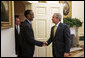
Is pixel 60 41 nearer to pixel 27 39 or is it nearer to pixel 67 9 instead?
pixel 27 39

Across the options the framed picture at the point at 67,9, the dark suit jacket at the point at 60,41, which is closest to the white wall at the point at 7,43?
the dark suit jacket at the point at 60,41

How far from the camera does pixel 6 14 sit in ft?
8.42

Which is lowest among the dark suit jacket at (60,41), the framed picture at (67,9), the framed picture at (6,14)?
the dark suit jacket at (60,41)

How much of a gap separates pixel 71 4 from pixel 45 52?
14.4 feet

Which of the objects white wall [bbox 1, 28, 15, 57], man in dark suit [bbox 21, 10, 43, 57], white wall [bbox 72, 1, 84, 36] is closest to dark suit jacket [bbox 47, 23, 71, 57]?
man in dark suit [bbox 21, 10, 43, 57]

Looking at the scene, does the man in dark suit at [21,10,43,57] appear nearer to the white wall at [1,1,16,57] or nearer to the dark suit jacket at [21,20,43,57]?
the dark suit jacket at [21,20,43,57]

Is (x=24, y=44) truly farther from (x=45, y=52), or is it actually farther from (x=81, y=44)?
(x=81, y=44)

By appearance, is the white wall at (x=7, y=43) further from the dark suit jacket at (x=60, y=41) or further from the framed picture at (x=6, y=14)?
the dark suit jacket at (x=60, y=41)

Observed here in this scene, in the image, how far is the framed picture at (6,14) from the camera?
2.39 meters

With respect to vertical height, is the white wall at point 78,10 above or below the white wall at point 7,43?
above

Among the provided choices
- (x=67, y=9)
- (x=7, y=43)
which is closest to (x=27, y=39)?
(x=7, y=43)

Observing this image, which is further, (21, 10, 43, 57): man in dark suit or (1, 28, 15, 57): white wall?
(21, 10, 43, 57): man in dark suit

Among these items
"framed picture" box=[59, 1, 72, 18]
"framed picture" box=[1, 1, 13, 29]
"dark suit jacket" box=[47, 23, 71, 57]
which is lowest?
"dark suit jacket" box=[47, 23, 71, 57]

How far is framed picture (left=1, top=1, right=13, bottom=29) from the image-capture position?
239cm
